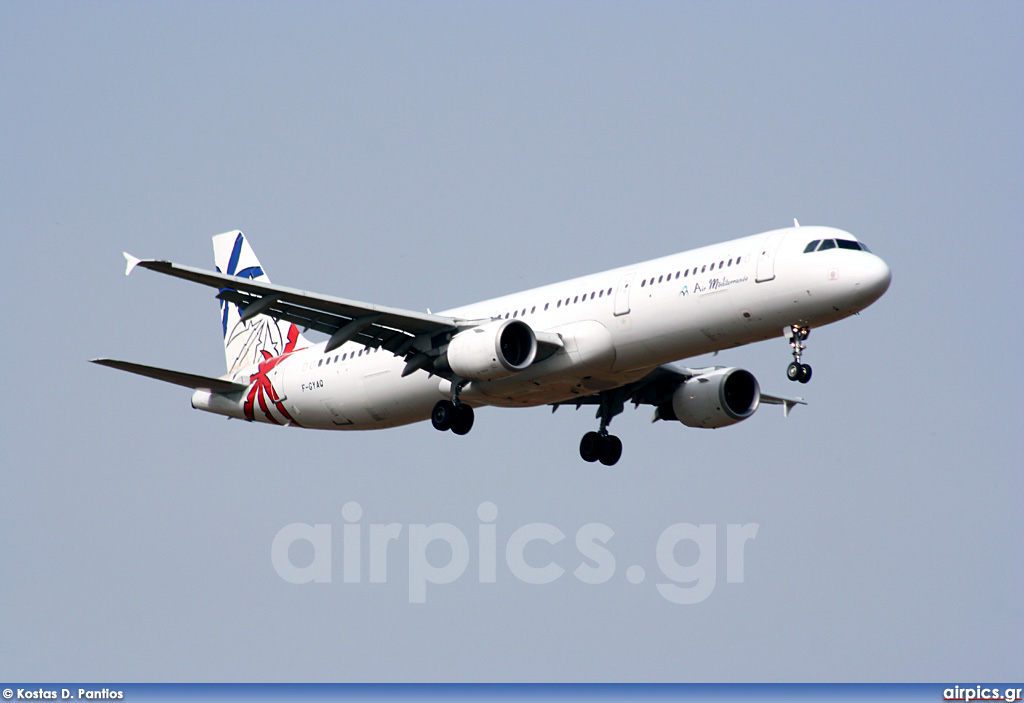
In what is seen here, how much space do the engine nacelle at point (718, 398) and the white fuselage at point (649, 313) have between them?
4181 millimetres

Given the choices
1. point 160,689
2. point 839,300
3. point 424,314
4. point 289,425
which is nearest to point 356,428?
point 289,425

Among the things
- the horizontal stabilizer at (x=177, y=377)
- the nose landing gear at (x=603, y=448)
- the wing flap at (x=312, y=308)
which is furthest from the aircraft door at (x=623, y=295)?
the horizontal stabilizer at (x=177, y=377)

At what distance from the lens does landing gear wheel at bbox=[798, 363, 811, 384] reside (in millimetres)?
29547

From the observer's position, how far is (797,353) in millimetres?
29797

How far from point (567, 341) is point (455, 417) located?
397 cm

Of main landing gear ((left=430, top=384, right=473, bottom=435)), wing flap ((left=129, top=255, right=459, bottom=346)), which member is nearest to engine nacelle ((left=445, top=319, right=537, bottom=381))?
wing flap ((left=129, top=255, right=459, bottom=346))

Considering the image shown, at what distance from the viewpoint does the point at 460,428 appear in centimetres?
3434

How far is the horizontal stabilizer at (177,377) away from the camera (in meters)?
35.5

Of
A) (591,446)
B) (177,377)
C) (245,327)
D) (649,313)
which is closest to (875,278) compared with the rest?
(649,313)

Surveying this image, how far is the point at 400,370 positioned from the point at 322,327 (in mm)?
2795

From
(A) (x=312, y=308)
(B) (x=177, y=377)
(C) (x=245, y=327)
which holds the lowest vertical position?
(A) (x=312, y=308)

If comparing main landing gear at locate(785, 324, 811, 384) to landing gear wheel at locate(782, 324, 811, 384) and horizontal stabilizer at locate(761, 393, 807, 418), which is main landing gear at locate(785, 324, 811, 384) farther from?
horizontal stabilizer at locate(761, 393, 807, 418)

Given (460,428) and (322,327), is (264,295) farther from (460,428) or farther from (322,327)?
(460,428)

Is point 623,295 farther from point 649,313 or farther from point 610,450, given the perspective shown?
point 610,450
